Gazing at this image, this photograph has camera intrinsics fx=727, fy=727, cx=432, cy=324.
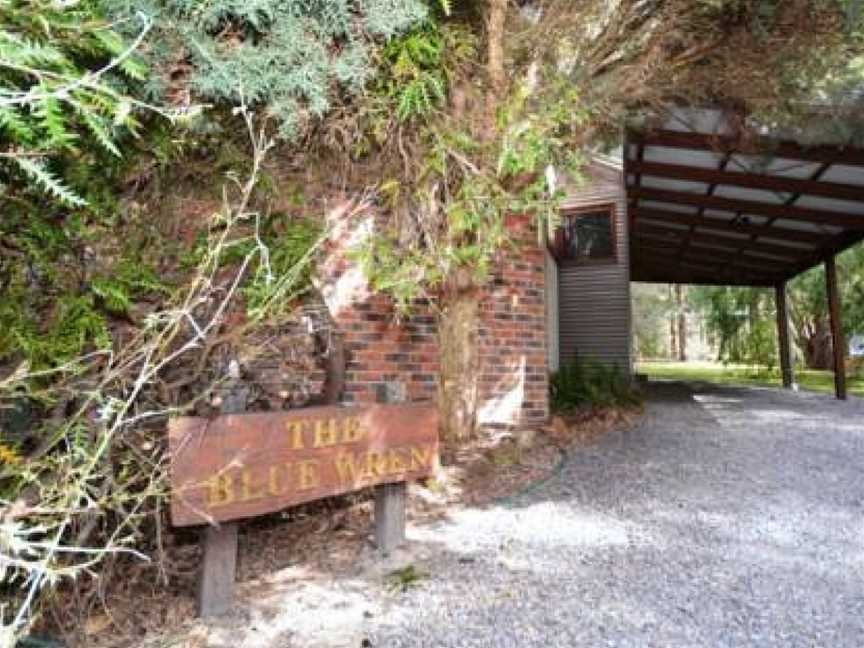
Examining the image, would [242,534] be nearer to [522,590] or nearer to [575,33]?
[522,590]

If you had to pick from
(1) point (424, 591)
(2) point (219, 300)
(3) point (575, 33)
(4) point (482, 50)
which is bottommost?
(1) point (424, 591)

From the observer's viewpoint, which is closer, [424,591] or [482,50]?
[424,591]

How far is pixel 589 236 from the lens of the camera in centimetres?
1156

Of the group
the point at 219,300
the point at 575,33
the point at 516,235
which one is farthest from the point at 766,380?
the point at 219,300

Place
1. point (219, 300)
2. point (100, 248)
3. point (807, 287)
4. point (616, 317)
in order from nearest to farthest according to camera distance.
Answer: point (100, 248) < point (219, 300) < point (616, 317) < point (807, 287)

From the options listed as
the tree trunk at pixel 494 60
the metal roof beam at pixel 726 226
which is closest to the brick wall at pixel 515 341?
the tree trunk at pixel 494 60

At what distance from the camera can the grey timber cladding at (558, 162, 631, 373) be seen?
1104cm

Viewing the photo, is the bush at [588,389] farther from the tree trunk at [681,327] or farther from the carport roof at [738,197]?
→ the tree trunk at [681,327]

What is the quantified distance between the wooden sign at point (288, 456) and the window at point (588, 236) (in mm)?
7937

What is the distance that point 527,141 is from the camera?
4102mm

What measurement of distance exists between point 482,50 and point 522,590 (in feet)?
11.3

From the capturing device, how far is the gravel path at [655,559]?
2832mm

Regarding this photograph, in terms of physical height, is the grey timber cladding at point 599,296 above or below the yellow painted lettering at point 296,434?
above

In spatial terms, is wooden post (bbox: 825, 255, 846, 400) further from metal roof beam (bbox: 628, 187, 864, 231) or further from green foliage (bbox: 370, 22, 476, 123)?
green foliage (bbox: 370, 22, 476, 123)
